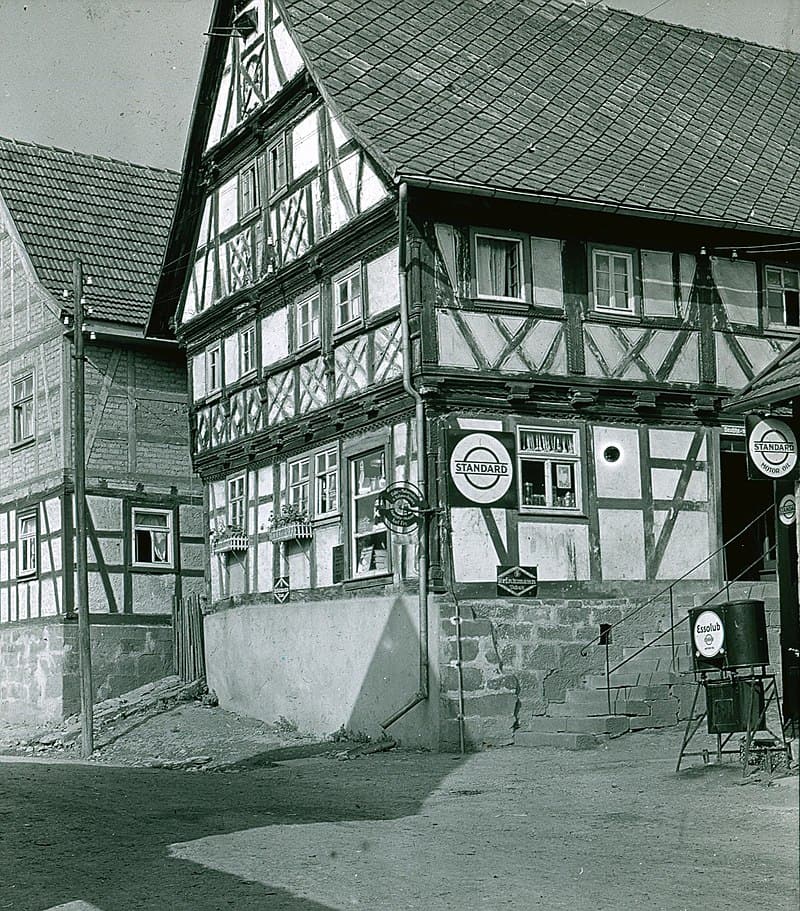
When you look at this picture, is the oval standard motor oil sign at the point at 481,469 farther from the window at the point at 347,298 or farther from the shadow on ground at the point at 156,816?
the shadow on ground at the point at 156,816

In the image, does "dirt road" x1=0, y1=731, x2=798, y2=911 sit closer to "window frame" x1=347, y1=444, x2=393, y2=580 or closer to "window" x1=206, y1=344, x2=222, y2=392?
"window frame" x1=347, y1=444, x2=393, y2=580

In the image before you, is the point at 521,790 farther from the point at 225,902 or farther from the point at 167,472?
the point at 167,472

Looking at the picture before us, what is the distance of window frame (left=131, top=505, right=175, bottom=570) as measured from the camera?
29.1 meters

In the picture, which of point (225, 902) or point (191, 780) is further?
point (191, 780)

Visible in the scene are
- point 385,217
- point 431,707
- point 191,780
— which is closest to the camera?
point 191,780

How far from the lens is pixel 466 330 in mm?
19922

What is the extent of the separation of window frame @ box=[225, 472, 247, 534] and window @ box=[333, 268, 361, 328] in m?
4.29

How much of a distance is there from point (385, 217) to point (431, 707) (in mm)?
6797

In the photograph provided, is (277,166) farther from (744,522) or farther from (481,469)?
(744,522)

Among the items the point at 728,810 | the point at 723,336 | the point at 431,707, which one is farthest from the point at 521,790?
the point at 723,336

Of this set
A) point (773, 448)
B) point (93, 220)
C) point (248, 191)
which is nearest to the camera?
point (773, 448)

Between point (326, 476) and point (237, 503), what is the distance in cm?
353

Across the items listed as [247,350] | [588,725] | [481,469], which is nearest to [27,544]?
[247,350]

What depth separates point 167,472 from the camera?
29.6 m
